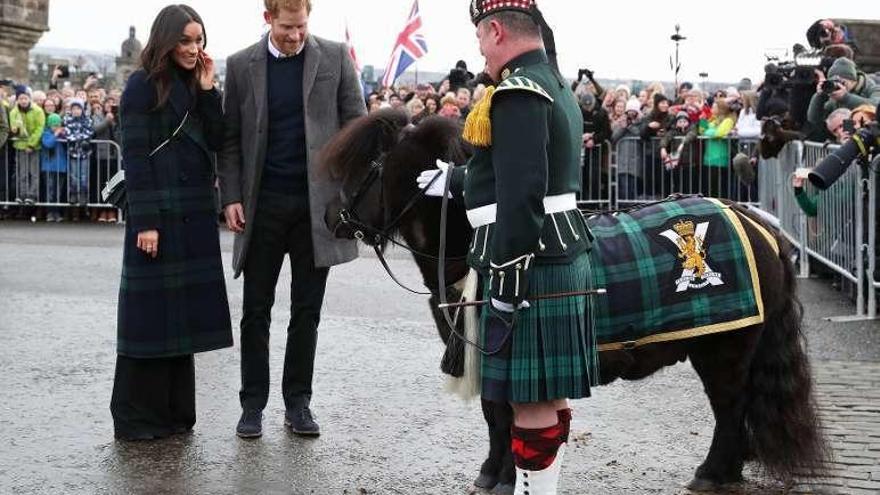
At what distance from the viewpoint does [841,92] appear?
12.4 metres

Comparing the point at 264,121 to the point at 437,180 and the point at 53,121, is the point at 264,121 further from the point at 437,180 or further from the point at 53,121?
the point at 53,121

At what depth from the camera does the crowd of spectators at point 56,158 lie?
18219 mm

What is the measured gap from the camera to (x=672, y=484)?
5.64 m

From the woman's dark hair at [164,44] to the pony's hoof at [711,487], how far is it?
9.96 ft

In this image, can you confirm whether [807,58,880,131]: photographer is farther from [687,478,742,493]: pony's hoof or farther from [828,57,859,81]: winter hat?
[687,478,742,493]: pony's hoof

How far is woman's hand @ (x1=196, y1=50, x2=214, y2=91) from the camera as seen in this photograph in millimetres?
6258

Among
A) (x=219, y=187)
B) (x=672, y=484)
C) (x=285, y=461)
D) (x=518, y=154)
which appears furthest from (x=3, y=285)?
(x=518, y=154)

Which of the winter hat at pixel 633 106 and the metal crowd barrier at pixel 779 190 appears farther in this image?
the winter hat at pixel 633 106

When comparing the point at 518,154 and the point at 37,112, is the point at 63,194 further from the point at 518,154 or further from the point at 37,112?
the point at 518,154

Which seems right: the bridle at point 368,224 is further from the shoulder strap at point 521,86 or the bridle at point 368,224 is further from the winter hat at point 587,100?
the winter hat at point 587,100

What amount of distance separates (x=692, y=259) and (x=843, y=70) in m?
8.42

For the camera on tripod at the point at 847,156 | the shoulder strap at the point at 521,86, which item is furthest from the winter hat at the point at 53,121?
the shoulder strap at the point at 521,86

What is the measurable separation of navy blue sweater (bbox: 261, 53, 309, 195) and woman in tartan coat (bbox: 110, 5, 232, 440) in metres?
0.28

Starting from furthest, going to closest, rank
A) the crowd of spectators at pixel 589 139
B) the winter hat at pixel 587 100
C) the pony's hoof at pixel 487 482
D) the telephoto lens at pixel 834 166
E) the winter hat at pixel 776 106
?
1. the winter hat at pixel 587 100
2. the crowd of spectators at pixel 589 139
3. the winter hat at pixel 776 106
4. the telephoto lens at pixel 834 166
5. the pony's hoof at pixel 487 482
